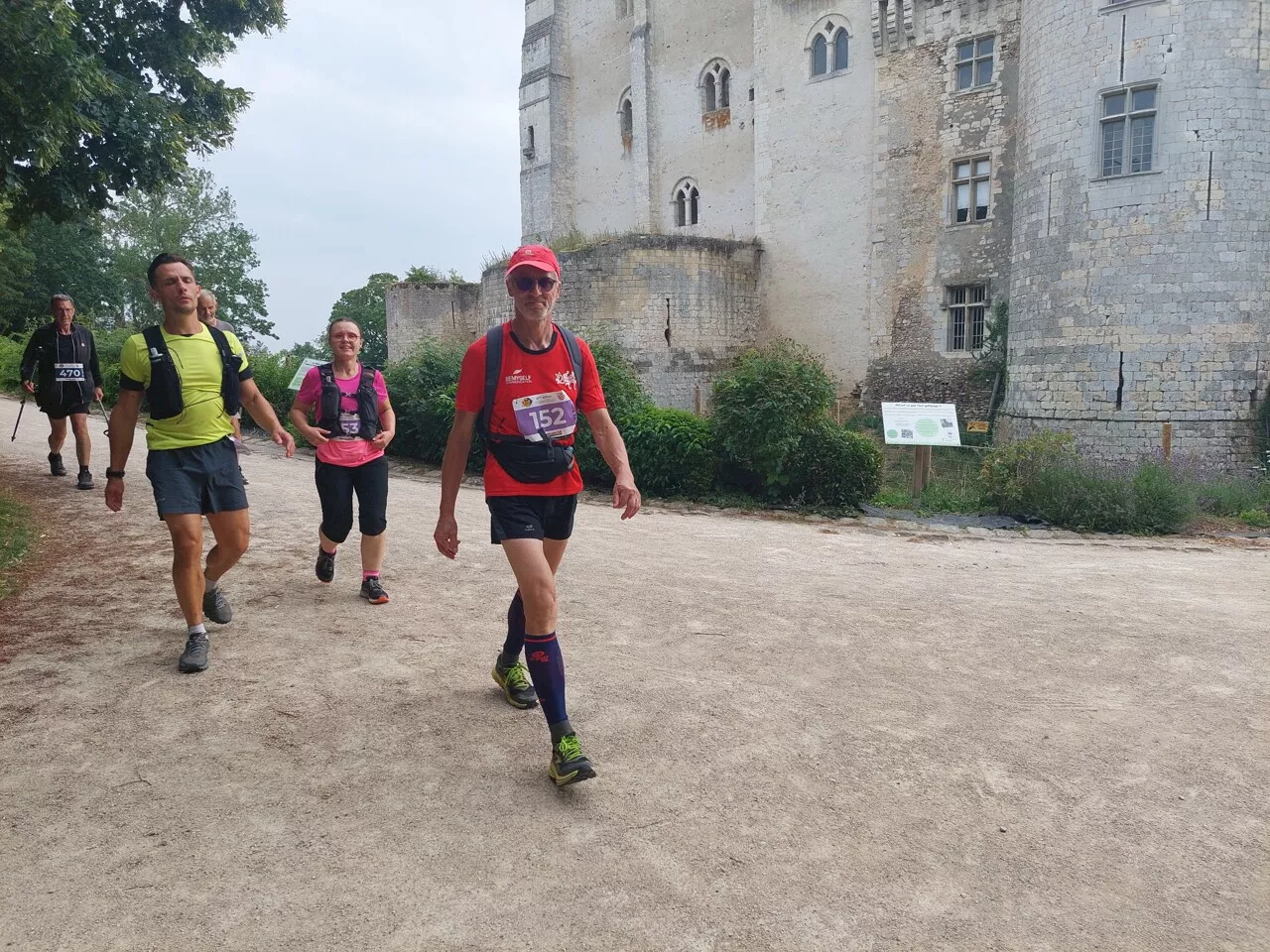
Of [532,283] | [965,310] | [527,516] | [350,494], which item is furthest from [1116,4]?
[527,516]

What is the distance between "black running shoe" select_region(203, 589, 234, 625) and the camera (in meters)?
4.84

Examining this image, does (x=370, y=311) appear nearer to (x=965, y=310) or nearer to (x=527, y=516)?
(x=965, y=310)

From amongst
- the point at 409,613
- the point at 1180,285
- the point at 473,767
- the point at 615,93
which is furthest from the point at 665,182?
the point at 473,767

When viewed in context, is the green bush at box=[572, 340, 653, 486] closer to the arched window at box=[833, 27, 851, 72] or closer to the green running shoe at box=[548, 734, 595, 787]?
the green running shoe at box=[548, 734, 595, 787]

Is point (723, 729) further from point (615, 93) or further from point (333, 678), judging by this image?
point (615, 93)

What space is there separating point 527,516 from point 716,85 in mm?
25736

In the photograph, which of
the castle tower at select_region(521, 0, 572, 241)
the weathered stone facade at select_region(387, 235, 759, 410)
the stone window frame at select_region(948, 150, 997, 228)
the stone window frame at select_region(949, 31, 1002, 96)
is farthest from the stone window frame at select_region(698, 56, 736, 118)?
the stone window frame at select_region(948, 150, 997, 228)

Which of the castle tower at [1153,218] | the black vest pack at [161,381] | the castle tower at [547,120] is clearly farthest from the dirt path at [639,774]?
the castle tower at [547,120]

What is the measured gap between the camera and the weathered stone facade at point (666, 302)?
21219 mm

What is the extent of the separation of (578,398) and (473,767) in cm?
145

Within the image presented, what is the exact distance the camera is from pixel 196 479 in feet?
14.3

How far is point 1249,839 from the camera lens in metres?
3.04

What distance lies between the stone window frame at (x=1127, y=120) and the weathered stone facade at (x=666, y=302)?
8.49 meters

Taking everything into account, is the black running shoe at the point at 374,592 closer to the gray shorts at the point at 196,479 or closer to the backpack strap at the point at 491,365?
the gray shorts at the point at 196,479
